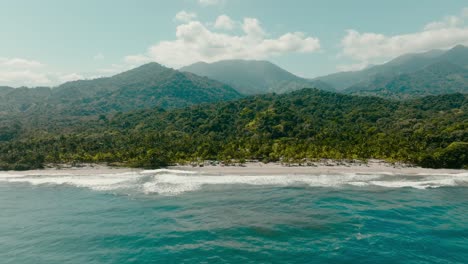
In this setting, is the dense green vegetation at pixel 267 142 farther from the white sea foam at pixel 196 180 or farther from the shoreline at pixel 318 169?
the white sea foam at pixel 196 180

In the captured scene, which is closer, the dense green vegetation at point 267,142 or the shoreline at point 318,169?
the shoreline at point 318,169

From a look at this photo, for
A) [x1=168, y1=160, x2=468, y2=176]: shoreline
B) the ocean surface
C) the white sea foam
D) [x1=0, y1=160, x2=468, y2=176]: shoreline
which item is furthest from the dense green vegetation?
the ocean surface

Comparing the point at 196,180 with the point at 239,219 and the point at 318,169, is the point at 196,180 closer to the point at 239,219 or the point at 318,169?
the point at 239,219

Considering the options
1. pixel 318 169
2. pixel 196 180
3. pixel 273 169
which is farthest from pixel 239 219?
pixel 318 169

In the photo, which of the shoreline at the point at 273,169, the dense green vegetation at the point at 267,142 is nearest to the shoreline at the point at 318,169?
the shoreline at the point at 273,169

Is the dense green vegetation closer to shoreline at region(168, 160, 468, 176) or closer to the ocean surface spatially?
shoreline at region(168, 160, 468, 176)
